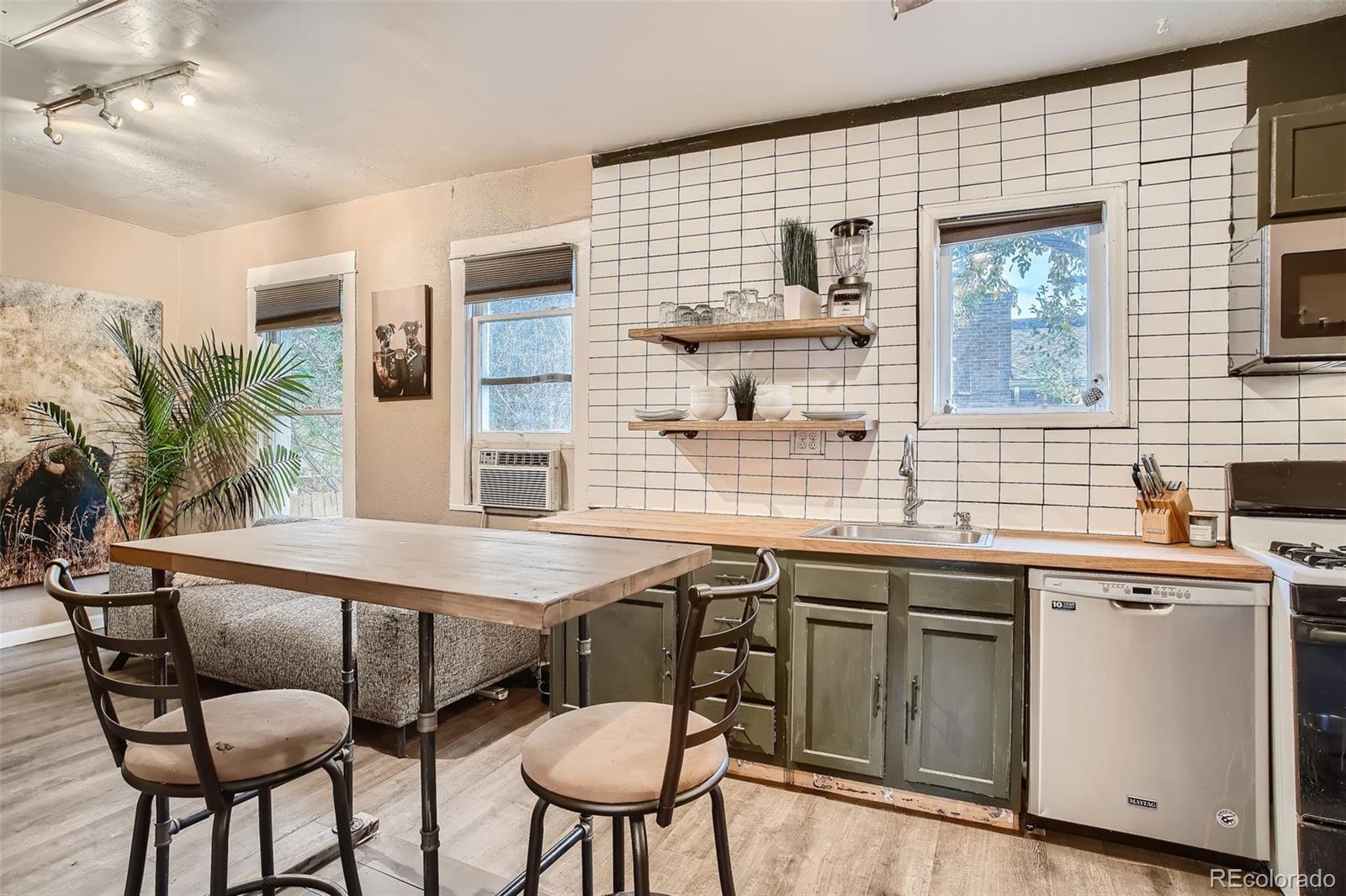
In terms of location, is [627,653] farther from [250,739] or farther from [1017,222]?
[1017,222]

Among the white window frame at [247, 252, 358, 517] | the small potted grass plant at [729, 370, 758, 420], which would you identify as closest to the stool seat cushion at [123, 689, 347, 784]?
the small potted grass plant at [729, 370, 758, 420]

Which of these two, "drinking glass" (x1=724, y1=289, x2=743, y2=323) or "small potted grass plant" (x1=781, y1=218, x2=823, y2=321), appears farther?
"drinking glass" (x1=724, y1=289, x2=743, y2=323)

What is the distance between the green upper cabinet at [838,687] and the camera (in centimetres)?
241

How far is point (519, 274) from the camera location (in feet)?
12.3

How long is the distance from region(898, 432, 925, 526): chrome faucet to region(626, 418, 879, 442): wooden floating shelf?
0.57ft

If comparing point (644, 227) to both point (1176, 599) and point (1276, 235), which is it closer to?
point (1276, 235)

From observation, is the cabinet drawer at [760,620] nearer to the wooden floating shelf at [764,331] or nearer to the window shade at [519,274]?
the wooden floating shelf at [764,331]

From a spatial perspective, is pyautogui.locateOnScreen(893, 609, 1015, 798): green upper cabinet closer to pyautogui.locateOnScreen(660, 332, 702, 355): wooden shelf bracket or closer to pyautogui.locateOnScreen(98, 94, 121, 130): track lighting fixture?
pyautogui.locateOnScreen(660, 332, 702, 355): wooden shelf bracket

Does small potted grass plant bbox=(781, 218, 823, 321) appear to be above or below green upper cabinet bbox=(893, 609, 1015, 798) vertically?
above

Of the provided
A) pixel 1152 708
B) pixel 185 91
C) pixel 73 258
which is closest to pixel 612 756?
pixel 1152 708

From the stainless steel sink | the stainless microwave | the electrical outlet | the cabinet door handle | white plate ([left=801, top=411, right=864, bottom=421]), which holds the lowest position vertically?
the cabinet door handle

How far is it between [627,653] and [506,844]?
0.82m

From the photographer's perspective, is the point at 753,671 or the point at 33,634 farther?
the point at 33,634

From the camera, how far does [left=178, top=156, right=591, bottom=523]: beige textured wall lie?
3.77 meters
